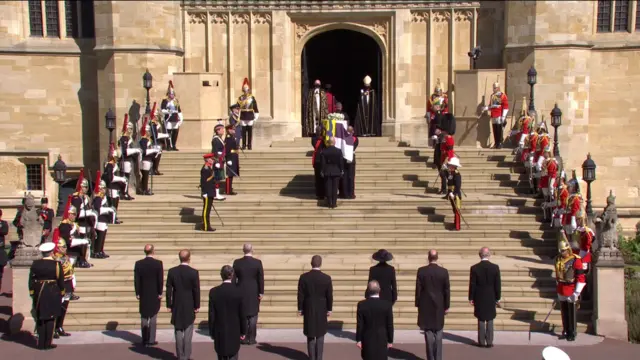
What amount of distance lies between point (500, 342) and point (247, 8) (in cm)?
1543

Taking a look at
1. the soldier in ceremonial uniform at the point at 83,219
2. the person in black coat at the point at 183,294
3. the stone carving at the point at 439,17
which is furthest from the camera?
the stone carving at the point at 439,17

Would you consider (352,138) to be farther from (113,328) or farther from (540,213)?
(113,328)

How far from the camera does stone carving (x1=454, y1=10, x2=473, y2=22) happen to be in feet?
86.7

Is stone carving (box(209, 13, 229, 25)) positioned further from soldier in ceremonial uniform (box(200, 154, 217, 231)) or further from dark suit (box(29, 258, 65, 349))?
dark suit (box(29, 258, 65, 349))

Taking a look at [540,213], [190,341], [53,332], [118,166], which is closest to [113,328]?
[53,332]

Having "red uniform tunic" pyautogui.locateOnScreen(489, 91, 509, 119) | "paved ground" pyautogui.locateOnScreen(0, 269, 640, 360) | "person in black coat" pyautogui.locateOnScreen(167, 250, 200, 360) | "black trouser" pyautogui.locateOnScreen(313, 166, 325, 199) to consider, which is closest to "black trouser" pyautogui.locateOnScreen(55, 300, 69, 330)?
"paved ground" pyautogui.locateOnScreen(0, 269, 640, 360)

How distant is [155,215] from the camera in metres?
20.4

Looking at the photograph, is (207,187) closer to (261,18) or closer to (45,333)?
(45,333)

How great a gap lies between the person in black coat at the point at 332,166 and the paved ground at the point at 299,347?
5.19 metres

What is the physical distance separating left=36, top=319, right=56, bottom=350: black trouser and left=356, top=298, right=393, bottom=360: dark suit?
19.1 ft

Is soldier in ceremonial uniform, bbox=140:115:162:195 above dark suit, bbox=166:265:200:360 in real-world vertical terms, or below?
above

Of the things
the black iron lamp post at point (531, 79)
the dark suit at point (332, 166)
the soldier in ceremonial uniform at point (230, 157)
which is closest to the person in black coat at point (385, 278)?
the dark suit at point (332, 166)

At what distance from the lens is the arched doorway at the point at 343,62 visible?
30.1 m

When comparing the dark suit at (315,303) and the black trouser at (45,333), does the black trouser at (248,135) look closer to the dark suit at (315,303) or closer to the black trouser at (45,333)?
the black trouser at (45,333)
